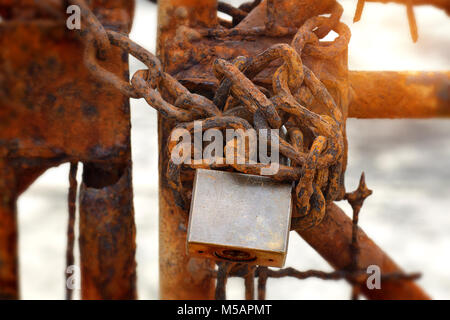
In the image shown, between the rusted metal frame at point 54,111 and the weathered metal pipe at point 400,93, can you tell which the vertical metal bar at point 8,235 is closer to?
the rusted metal frame at point 54,111

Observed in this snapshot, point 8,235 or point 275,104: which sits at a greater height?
point 275,104

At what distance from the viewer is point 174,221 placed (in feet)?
2.77

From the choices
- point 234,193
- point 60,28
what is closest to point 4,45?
point 60,28

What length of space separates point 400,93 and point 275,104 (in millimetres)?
345

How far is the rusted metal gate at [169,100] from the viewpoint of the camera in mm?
649

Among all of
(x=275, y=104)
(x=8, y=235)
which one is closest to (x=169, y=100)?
(x=275, y=104)

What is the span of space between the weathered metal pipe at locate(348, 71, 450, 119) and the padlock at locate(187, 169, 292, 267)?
0.33 m

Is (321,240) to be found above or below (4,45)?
below

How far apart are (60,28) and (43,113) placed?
0.12 meters

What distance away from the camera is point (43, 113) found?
30.1 inches

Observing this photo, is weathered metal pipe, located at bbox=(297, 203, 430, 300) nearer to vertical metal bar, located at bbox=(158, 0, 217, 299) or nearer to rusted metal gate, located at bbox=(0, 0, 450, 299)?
rusted metal gate, located at bbox=(0, 0, 450, 299)

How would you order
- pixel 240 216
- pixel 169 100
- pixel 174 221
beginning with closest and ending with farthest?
pixel 240 216 < pixel 169 100 < pixel 174 221

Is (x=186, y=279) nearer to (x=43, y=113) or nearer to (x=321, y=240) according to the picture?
(x=321, y=240)

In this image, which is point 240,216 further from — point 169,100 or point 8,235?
point 8,235
